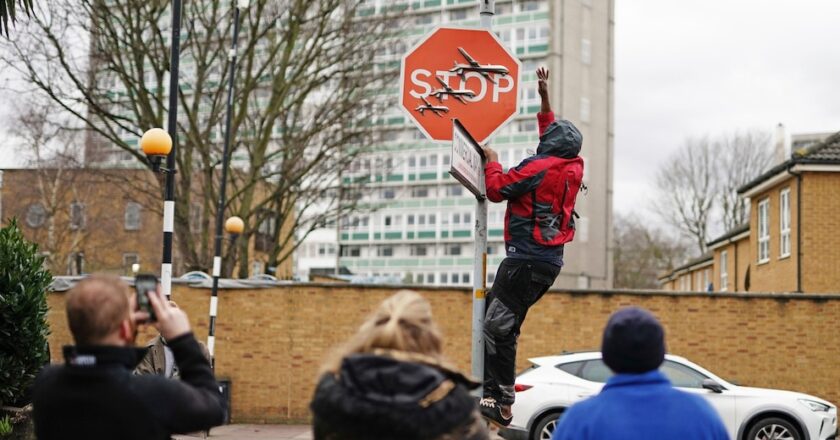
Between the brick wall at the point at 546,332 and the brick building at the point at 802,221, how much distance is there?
974cm

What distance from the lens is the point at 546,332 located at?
21047 mm

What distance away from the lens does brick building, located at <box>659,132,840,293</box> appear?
30.1 meters

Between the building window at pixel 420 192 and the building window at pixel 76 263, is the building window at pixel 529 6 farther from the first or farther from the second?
the building window at pixel 76 263

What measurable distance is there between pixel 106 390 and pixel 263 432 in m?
16.0

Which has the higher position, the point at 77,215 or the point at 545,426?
the point at 77,215

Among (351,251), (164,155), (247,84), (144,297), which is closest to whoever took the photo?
(144,297)

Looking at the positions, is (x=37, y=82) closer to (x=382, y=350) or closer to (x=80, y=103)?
(x=80, y=103)

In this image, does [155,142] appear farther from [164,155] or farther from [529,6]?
[529,6]

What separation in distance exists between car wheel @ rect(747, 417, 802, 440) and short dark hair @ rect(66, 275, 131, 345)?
13.2 m

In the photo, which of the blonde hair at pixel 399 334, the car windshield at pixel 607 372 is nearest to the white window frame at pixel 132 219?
the car windshield at pixel 607 372

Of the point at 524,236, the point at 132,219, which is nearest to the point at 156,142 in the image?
the point at 524,236

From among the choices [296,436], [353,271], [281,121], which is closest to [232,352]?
[296,436]

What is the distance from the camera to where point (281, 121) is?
103ft

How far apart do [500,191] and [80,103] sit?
24348 millimetres
